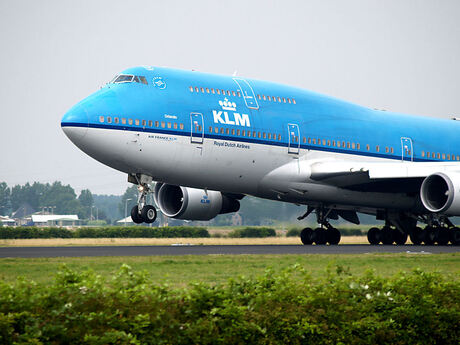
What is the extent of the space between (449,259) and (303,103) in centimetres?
1166

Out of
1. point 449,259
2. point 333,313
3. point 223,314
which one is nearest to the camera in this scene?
point 223,314

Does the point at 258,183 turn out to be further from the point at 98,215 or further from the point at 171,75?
the point at 98,215

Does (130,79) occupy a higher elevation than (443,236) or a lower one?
higher

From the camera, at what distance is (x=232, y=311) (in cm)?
803

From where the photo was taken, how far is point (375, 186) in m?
32.0

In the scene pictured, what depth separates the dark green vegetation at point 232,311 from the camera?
7.38 m

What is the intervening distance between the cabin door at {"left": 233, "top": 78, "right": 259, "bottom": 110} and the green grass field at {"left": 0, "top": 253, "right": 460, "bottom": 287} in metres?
8.60

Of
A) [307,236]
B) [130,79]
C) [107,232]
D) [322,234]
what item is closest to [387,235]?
[322,234]

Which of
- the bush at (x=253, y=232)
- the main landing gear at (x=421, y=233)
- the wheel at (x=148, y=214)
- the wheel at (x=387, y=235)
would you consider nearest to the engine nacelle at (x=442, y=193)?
the main landing gear at (x=421, y=233)

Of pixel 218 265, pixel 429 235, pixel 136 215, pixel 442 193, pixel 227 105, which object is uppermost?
pixel 227 105

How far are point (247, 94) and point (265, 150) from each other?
7.41 feet

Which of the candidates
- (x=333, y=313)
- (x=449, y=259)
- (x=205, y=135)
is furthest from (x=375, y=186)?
(x=333, y=313)

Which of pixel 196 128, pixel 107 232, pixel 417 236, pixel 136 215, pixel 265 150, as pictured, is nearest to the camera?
pixel 136 215

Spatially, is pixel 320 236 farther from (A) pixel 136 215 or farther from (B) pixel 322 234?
(A) pixel 136 215
